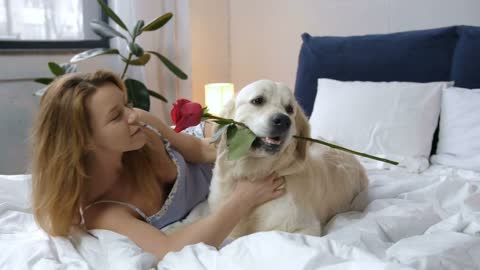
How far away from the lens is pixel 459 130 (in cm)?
203

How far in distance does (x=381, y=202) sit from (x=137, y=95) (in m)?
1.60

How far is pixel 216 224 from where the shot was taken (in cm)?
124

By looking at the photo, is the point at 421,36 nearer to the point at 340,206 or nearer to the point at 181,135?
the point at 340,206

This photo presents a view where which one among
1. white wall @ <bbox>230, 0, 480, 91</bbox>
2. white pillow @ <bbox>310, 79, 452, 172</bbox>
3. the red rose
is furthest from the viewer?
white wall @ <bbox>230, 0, 480, 91</bbox>

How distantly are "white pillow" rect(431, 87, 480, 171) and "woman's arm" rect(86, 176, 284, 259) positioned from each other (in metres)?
1.00

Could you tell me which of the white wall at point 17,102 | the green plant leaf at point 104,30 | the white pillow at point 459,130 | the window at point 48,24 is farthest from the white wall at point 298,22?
the white wall at point 17,102

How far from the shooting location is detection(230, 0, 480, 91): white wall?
8.51 ft

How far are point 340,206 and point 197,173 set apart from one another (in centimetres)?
51

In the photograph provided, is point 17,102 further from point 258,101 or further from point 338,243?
point 338,243

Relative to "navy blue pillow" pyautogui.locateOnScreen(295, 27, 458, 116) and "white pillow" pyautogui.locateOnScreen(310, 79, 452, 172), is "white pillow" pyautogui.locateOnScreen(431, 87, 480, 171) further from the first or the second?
"navy blue pillow" pyautogui.locateOnScreen(295, 27, 458, 116)

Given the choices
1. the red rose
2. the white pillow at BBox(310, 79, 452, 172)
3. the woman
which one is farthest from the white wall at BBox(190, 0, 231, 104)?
the red rose

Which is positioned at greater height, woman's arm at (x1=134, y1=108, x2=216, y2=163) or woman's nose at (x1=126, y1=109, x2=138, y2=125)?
woman's nose at (x1=126, y1=109, x2=138, y2=125)

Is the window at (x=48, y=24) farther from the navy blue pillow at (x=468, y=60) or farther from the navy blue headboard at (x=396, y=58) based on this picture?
the navy blue pillow at (x=468, y=60)

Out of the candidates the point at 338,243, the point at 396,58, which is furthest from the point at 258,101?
the point at 396,58
